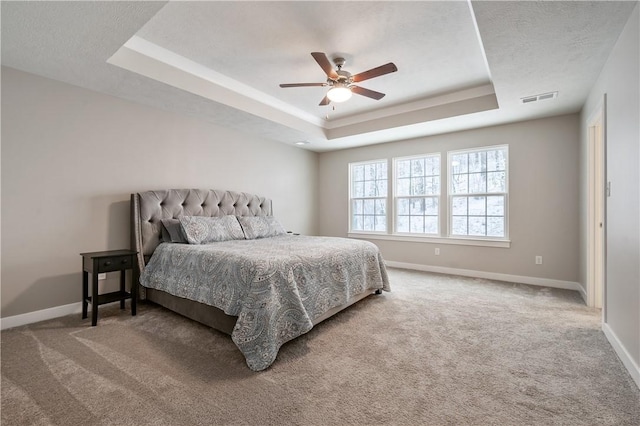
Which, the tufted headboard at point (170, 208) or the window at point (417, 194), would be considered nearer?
the tufted headboard at point (170, 208)

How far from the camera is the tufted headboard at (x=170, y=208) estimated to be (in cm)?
335

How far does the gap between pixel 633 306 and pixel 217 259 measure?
2970 millimetres

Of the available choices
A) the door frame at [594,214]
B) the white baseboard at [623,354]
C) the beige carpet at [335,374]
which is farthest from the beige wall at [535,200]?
the white baseboard at [623,354]

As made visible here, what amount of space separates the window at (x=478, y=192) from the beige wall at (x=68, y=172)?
4.03 metres

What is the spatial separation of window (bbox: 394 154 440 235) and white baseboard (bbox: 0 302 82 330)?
4.76 m

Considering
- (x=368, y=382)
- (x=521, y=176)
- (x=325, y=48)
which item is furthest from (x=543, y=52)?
(x=368, y=382)

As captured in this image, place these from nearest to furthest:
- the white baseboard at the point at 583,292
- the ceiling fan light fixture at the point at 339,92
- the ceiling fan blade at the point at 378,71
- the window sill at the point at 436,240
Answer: the ceiling fan blade at the point at 378,71 → the ceiling fan light fixture at the point at 339,92 → the white baseboard at the point at 583,292 → the window sill at the point at 436,240

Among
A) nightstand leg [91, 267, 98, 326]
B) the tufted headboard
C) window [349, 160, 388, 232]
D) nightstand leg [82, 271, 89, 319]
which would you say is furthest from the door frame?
nightstand leg [82, 271, 89, 319]

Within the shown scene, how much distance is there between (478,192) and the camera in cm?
470

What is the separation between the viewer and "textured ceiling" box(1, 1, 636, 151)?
6.73 feet

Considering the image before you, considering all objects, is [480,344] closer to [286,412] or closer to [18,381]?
[286,412]

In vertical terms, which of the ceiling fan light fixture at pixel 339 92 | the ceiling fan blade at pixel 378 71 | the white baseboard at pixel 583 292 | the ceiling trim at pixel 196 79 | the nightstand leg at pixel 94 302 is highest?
the ceiling trim at pixel 196 79

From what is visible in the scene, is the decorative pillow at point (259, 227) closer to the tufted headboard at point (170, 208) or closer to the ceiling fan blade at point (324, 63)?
the tufted headboard at point (170, 208)

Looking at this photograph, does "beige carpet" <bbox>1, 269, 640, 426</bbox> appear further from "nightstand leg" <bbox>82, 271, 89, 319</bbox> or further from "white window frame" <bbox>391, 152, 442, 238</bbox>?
"white window frame" <bbox>391, 152, 442, 238</bbox>
